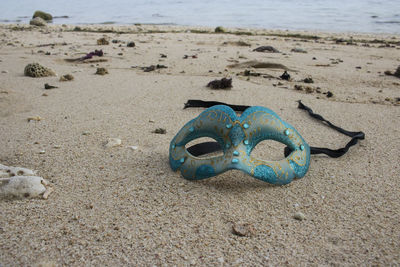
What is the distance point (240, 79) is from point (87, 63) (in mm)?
3143

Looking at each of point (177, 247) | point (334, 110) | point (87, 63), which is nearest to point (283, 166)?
point (177, 247)

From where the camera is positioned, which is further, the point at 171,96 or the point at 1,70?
the point at 1,70

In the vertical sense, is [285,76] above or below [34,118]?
above

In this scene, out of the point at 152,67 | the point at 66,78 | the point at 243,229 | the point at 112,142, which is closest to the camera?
the point at 243,229

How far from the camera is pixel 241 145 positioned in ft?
6.31

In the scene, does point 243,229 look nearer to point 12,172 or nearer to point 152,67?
point 12,172

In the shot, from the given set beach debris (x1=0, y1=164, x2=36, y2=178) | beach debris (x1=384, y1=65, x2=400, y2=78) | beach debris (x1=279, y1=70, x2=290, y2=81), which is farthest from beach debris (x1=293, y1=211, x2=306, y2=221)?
beach debris (x1=384, y1=65, x2=400, y2=78)

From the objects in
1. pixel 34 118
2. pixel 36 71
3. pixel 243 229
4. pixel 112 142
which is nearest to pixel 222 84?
pixel 112 142

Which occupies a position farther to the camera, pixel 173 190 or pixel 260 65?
pixel 260 65

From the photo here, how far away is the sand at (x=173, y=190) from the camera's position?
1.49m

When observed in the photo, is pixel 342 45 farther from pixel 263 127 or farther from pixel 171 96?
pixel 263 127

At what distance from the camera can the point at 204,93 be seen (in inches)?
163

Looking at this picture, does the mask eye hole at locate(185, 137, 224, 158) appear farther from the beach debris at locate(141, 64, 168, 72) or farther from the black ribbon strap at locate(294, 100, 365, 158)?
the beach debris at locate(141, 64, 168, 72)

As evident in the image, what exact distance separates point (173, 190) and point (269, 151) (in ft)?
3.28
